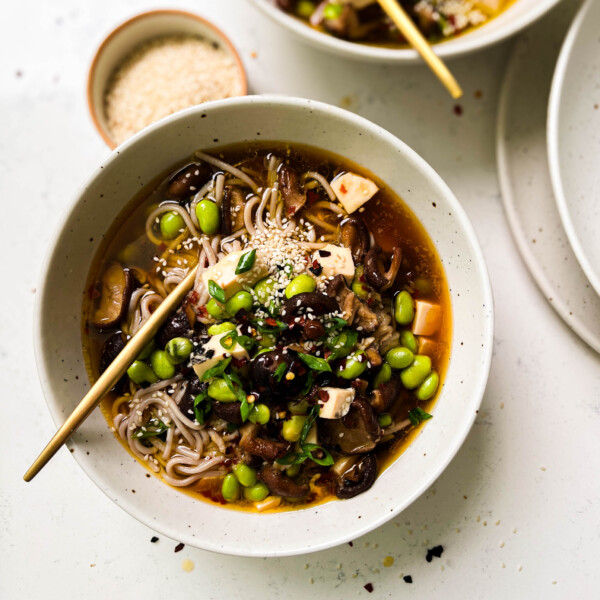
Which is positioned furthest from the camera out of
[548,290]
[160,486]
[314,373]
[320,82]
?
[320,82]

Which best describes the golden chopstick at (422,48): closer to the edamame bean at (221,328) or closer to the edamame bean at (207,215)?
the edamame bean at (207,215)

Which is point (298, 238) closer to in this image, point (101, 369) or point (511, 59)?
point (101, 369)

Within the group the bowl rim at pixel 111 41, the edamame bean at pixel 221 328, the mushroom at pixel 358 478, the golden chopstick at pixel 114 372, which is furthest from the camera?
the bowl rim at pixel 111 41

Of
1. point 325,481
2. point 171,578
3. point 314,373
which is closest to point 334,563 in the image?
point 325,481

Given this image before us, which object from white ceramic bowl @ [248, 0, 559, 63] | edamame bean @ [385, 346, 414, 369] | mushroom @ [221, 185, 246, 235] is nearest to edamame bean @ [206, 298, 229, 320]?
mushroom @ [221, 185, 246, 235]

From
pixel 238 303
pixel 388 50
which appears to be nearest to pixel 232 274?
pixel 238 303

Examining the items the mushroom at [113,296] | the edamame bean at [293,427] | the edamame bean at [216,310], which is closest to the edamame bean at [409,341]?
the edamame bean at [293,427]
